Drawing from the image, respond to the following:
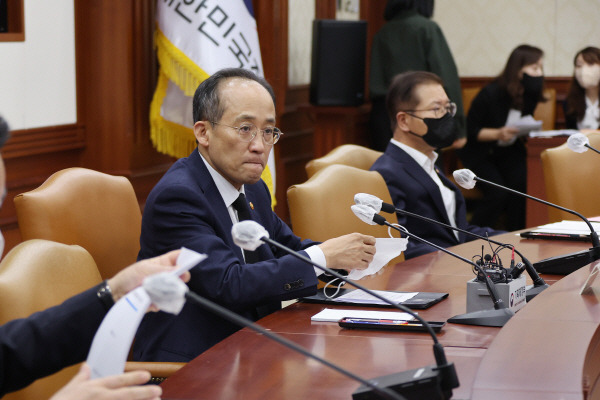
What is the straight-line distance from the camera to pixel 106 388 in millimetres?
1210

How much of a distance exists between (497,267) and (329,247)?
1.39ft

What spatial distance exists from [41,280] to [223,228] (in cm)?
57

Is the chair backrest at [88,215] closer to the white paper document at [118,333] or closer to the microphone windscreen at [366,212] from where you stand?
the microphone windscreen at [366,212]

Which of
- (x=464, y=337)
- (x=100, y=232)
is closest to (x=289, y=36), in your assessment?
(x=100, y=232)

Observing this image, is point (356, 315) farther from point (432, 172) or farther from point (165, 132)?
point (165, 132)

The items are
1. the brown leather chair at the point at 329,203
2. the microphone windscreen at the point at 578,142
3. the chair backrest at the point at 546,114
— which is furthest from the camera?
the chair backrest at the point at 546,114

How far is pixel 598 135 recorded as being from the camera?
433 centimetres

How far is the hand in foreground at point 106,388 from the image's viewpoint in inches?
47.3

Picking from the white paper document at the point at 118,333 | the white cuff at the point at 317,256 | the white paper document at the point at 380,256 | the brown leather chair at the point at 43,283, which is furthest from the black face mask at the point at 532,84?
the white paper document at the point at 118,333

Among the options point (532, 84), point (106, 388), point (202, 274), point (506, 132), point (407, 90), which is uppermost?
point (407, 90)

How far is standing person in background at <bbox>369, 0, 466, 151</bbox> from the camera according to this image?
223 inches

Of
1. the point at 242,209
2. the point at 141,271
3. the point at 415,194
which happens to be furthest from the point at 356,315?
the point at 415,194

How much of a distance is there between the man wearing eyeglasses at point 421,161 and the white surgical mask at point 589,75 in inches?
106

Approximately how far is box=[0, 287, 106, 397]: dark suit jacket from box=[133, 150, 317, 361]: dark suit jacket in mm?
585
